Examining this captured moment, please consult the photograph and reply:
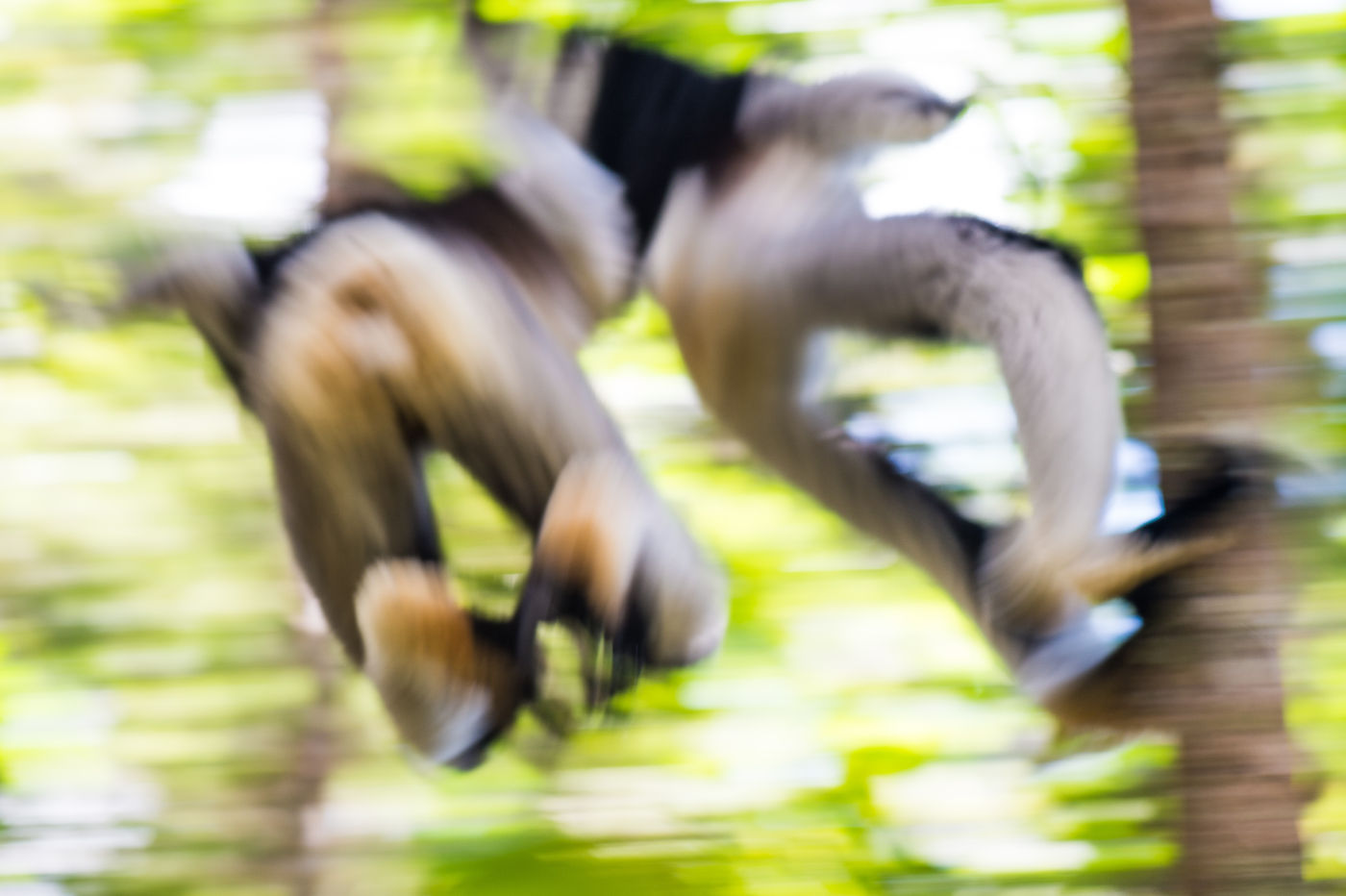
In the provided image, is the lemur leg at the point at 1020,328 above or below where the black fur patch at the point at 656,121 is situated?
below

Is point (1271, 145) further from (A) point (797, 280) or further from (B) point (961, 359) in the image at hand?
(A) point (797, 280)

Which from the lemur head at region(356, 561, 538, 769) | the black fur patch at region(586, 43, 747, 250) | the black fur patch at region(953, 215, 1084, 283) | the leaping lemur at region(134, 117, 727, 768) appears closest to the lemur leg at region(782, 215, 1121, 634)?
the black fur patch at region(953, 215, 1084, 283)

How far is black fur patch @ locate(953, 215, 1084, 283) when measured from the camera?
1.47m

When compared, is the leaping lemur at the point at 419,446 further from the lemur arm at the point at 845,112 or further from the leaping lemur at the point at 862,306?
the lemur arm at the point at 845,112

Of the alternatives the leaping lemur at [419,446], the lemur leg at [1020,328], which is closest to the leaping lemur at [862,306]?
the lemur leg at [1020,328]

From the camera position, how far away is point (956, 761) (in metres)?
1.34

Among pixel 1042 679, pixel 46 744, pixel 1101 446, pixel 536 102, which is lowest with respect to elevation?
pixel 46 744

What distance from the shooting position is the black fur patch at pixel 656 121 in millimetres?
1889

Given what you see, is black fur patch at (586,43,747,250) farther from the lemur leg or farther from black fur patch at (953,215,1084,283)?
black fur patch at (953,215,1084,283)

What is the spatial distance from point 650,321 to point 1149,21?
2.81ft

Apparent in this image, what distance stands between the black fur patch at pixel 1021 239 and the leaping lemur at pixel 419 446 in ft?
1.79

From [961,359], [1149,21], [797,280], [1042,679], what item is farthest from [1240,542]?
[797,280]

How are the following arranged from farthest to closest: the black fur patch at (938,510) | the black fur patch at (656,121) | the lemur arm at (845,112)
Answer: the black fur patch at (656,121) → the lemur arm at (845,112) → the black fur patch at (938,510)

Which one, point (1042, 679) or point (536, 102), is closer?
point (1042, 679)
